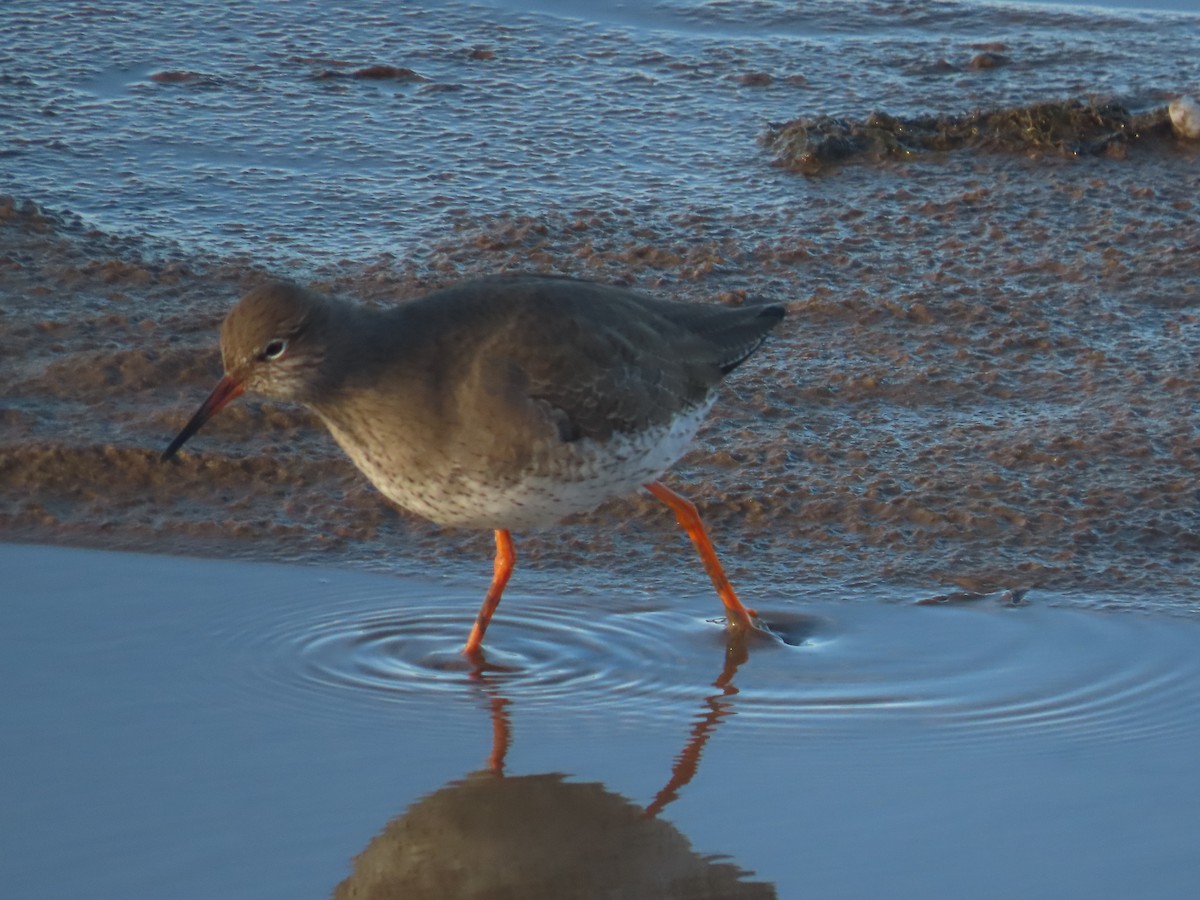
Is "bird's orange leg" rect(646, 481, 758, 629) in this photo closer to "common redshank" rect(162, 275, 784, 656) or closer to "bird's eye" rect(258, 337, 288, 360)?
"common redshank" rect(162, 275, 784, 656)

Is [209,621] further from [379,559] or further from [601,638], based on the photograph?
[601,638]

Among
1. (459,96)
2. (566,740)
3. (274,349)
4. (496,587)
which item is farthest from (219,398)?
(459,96)

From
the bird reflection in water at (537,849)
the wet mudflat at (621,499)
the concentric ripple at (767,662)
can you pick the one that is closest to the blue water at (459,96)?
the wet mudflat at (621,499)

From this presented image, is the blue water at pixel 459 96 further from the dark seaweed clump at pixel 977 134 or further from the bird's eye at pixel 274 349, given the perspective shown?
the bird's eye at pixel 274 349

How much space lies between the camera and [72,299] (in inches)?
284

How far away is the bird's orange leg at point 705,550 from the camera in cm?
542

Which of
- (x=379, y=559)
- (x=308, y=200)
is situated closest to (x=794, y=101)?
(x=308, y=200)

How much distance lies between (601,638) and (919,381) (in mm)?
2101

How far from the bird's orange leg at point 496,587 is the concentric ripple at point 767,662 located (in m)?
0.06

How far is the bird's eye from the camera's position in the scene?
504 cm

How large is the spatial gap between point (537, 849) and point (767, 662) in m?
1.16

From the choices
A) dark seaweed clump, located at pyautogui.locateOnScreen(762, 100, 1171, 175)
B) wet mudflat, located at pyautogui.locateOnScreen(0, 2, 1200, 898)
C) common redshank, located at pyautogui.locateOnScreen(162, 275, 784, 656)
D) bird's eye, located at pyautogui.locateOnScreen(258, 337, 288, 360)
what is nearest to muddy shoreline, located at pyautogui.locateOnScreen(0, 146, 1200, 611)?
wet mudflat, located at pyautogui.locateOnScreen(0, 2, 1200, 898)

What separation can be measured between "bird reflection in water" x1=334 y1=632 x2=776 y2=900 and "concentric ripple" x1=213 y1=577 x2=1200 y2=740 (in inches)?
15.8

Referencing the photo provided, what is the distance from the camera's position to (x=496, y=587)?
5.39 meters
